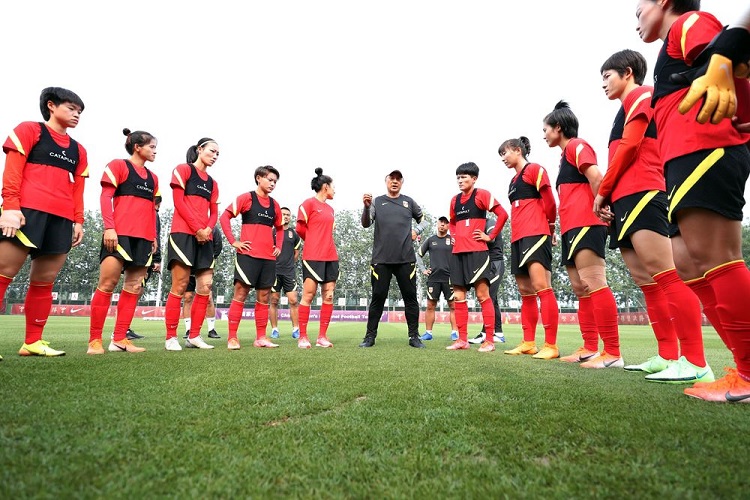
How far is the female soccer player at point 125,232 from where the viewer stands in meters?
4.54

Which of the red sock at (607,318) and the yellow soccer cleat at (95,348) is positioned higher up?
the red sock at (607,318)

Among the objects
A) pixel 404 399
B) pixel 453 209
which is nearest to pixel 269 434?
pixel 404 399

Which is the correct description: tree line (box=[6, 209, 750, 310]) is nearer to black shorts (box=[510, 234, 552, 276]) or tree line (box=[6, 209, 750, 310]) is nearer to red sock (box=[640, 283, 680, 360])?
black shorts (box=[510, 234, 552, 276])

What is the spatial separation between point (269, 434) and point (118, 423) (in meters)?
0.65

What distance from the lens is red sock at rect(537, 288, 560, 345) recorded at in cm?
488

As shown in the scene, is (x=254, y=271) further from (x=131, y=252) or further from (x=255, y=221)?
(x=131, y=252)

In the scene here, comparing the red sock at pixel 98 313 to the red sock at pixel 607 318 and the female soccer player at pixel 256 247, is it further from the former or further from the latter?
the red sock at pixel 607 318

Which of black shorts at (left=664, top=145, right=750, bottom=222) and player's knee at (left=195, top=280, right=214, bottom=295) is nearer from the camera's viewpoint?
black shorts at (left=664, top=145, right=750, bottom=222)

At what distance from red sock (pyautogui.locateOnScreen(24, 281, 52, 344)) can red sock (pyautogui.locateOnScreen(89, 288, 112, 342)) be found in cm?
45

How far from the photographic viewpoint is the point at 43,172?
3961 mm

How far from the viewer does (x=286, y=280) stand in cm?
1028

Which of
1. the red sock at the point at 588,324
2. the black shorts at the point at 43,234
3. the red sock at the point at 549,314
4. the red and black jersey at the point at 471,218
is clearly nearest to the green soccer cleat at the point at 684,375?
the red sock at the point at 588,324

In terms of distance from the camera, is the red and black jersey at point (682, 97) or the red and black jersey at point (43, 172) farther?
the red and black jersey at point (43, 172)

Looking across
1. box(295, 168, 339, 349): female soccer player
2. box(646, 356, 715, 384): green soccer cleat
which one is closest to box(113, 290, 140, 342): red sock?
box(295, 168, 339, 349): female soccer player
